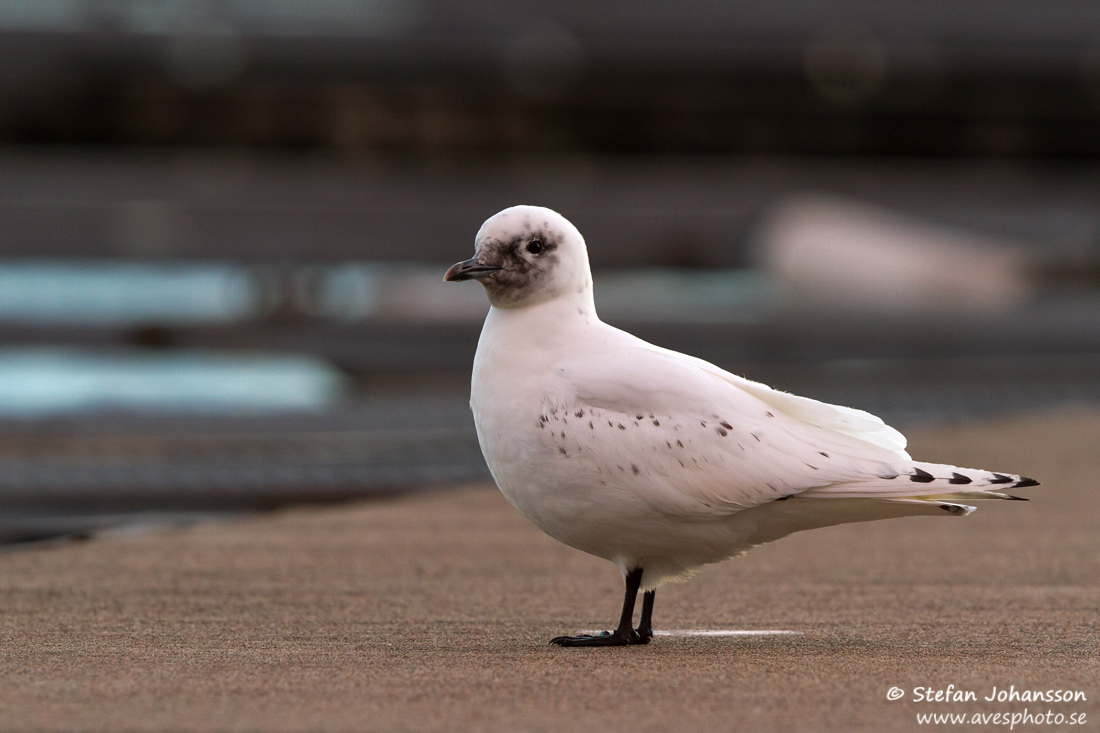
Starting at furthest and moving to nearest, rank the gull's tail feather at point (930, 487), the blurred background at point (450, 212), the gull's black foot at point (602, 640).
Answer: the blurred background at point (450, 212), the gull's black foot at point (602, 640), the gull's tail feather at point (930, 487)

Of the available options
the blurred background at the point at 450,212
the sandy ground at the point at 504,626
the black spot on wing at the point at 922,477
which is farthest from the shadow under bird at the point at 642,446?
the blurred background at the point at 450,212

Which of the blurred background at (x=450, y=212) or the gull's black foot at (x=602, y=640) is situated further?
the blurred background at (x=450, y=212)

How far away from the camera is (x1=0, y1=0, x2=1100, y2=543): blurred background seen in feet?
19.5

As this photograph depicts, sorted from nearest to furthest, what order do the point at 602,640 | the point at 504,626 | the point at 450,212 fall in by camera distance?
the point at 602,640 → the point at 504,626 → the point at 450,212

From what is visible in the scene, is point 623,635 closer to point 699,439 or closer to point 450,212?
point 699,439

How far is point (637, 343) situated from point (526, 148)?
1371cm

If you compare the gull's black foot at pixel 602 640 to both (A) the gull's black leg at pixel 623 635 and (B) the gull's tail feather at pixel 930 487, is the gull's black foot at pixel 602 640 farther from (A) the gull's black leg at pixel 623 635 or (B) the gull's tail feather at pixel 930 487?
(B) the gull's tail feather at pixel 930 487

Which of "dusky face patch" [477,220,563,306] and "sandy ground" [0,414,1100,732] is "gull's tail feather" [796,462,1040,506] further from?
"dusky face patch" [477,220,563,306]

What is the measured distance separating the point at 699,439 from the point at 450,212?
10664 millimetres

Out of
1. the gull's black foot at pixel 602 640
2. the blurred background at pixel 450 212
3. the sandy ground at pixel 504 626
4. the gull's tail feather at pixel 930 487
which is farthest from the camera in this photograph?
the blurred background at pixel 450 212

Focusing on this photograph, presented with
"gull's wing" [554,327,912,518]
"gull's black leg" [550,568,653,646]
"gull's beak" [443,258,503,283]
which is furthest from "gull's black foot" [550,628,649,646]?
"gull's beak" [443,258,503,283]

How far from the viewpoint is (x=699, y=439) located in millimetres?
2314

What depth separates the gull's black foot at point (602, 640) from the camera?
7.75ft

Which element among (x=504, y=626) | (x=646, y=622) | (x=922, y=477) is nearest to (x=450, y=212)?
(x=504, y=626)
